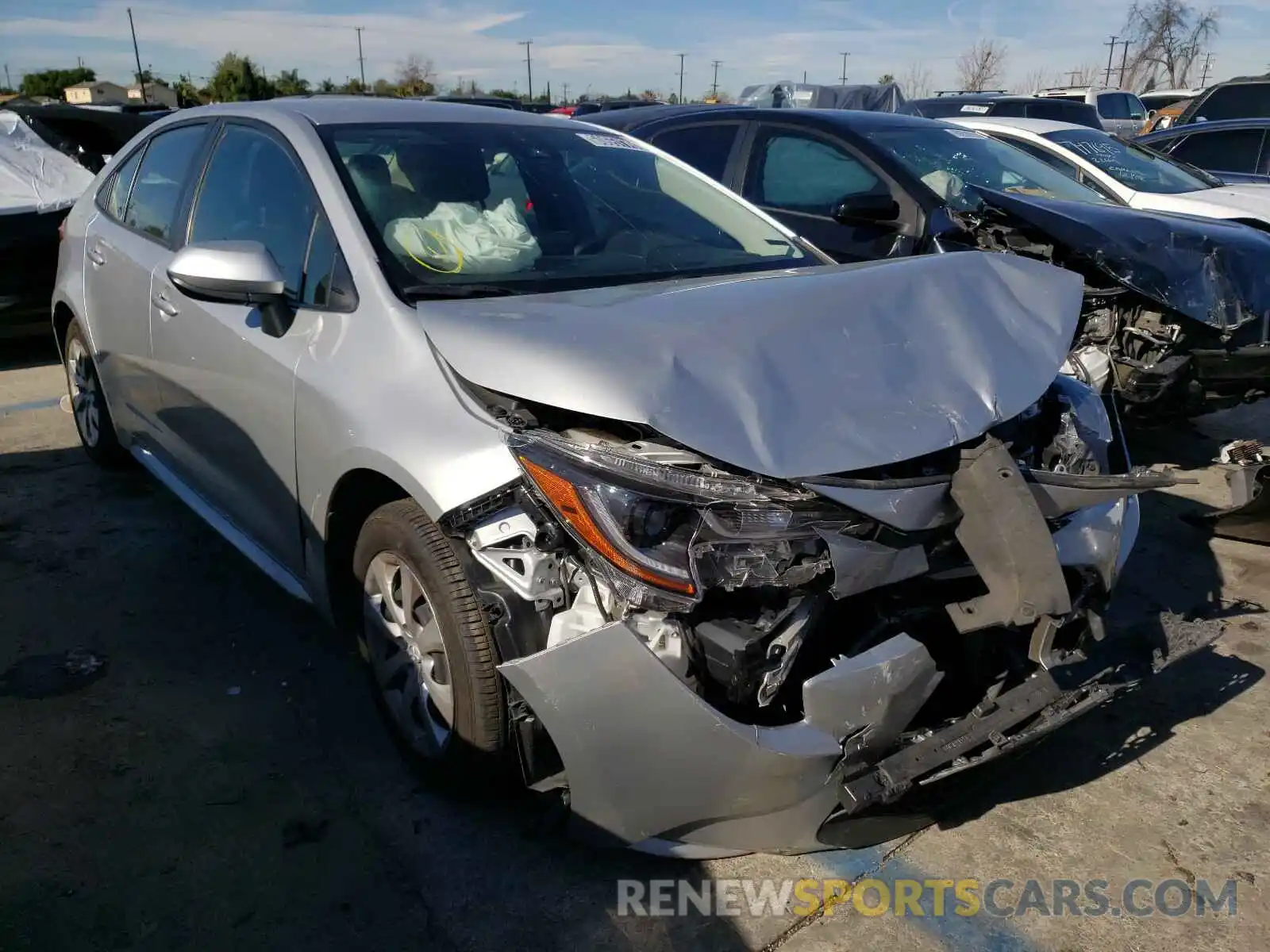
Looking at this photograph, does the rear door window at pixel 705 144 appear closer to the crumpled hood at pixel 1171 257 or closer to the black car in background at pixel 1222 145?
the crumpled hood at pixel 1171 257

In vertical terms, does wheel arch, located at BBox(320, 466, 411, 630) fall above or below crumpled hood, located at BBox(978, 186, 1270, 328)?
below

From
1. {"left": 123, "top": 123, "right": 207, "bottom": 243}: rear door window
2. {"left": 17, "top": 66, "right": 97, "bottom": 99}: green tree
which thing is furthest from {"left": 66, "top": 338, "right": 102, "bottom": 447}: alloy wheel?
{"left": 17, "top": 66, "right": 97, "bottom": 99}: green tree

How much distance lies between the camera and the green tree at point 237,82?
40688mm

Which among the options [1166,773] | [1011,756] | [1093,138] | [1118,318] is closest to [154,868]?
[1011,756]

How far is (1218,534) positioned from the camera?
4.42 metres

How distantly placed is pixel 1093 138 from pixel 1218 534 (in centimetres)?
494

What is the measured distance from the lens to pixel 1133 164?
7969 millimetres

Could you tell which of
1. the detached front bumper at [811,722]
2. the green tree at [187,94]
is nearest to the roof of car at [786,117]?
the detached front bumper at [811,722]

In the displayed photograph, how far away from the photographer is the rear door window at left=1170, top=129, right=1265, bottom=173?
10.1m

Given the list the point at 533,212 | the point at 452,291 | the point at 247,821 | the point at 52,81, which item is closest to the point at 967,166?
the point at 533,212

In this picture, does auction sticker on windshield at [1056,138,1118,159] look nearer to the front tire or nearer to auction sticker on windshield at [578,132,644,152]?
auction sticker on windshield at [578,132,644,152]

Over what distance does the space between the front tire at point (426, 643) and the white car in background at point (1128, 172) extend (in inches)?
249

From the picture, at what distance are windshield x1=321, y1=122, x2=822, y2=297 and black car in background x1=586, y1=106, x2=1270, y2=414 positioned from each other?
141 cm

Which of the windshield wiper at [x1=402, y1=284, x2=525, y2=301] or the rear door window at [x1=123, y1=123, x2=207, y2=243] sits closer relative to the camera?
the windshield wiper at [x1=402, y1=284, x2=525, y2=301]
